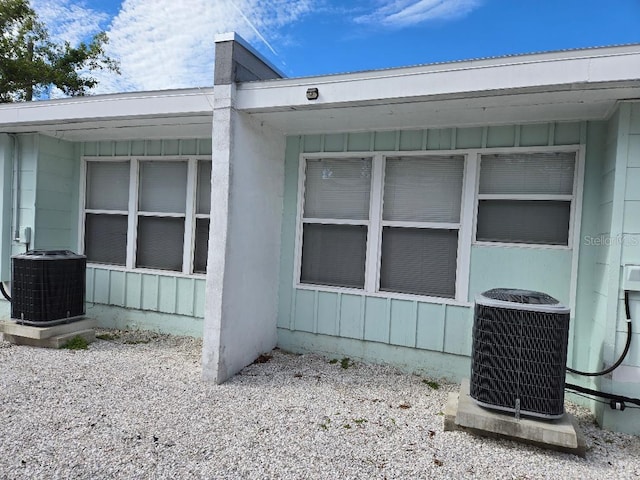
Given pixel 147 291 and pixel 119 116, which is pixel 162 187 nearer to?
pixel 119 116

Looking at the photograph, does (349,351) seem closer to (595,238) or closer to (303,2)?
(595,238)

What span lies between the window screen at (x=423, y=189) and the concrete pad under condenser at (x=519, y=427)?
5.80 feet

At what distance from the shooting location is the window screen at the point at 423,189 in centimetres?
385

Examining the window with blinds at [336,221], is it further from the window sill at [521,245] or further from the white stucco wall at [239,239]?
the window sill at [521,245]

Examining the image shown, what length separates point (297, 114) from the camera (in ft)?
12.0

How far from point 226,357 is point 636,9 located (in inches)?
178

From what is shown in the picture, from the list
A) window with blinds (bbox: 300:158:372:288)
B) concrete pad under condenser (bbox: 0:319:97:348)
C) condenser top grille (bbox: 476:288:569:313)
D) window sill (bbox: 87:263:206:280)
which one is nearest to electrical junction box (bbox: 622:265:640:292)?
condenser top grille (bbox: 476:288:569:313)

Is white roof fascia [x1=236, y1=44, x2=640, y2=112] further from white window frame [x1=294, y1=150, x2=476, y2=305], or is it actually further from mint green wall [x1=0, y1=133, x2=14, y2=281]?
mint green wall [x1=0, y1=133, x2=14, y2=281]

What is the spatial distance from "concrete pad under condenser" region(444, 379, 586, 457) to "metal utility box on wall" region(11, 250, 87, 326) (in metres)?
4.36

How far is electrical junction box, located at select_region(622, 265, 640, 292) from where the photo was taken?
2816mm

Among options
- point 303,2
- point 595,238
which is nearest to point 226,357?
point 595,238

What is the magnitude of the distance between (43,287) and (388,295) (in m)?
3.89

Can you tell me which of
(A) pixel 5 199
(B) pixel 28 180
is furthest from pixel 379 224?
(A) pixel 5 199

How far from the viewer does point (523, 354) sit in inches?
105
